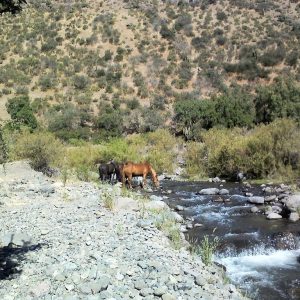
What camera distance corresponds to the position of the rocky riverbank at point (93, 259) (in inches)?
365

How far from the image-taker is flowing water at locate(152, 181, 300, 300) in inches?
488

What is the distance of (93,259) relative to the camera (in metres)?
10.8

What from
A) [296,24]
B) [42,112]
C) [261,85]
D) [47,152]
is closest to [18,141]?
[47,152]

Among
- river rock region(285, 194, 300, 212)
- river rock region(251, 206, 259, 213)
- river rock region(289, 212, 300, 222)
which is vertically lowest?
river rock region(251, 206, 259, 213)

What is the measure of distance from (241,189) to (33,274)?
676 inches

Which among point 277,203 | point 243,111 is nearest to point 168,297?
point 277,203

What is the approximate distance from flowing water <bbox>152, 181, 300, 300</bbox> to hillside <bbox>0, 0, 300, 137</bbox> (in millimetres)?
29508

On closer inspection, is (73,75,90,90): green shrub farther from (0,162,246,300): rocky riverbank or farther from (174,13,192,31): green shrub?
(0,162,246,300): rocky riverbank

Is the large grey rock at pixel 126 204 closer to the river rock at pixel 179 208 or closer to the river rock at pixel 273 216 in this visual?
the river rock at pixel 179 208

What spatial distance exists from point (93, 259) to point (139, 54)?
57246mm

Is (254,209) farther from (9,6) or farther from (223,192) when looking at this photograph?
(9,6)

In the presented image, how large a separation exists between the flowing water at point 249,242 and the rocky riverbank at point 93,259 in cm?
149

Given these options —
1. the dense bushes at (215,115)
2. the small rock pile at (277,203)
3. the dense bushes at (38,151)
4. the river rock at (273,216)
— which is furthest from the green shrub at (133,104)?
the river rock at (273,216)

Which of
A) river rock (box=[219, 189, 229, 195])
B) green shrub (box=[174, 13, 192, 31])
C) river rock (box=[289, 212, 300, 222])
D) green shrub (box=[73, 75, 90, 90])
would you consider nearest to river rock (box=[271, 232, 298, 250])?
river rock (box=[289, 212, 300, 222])
